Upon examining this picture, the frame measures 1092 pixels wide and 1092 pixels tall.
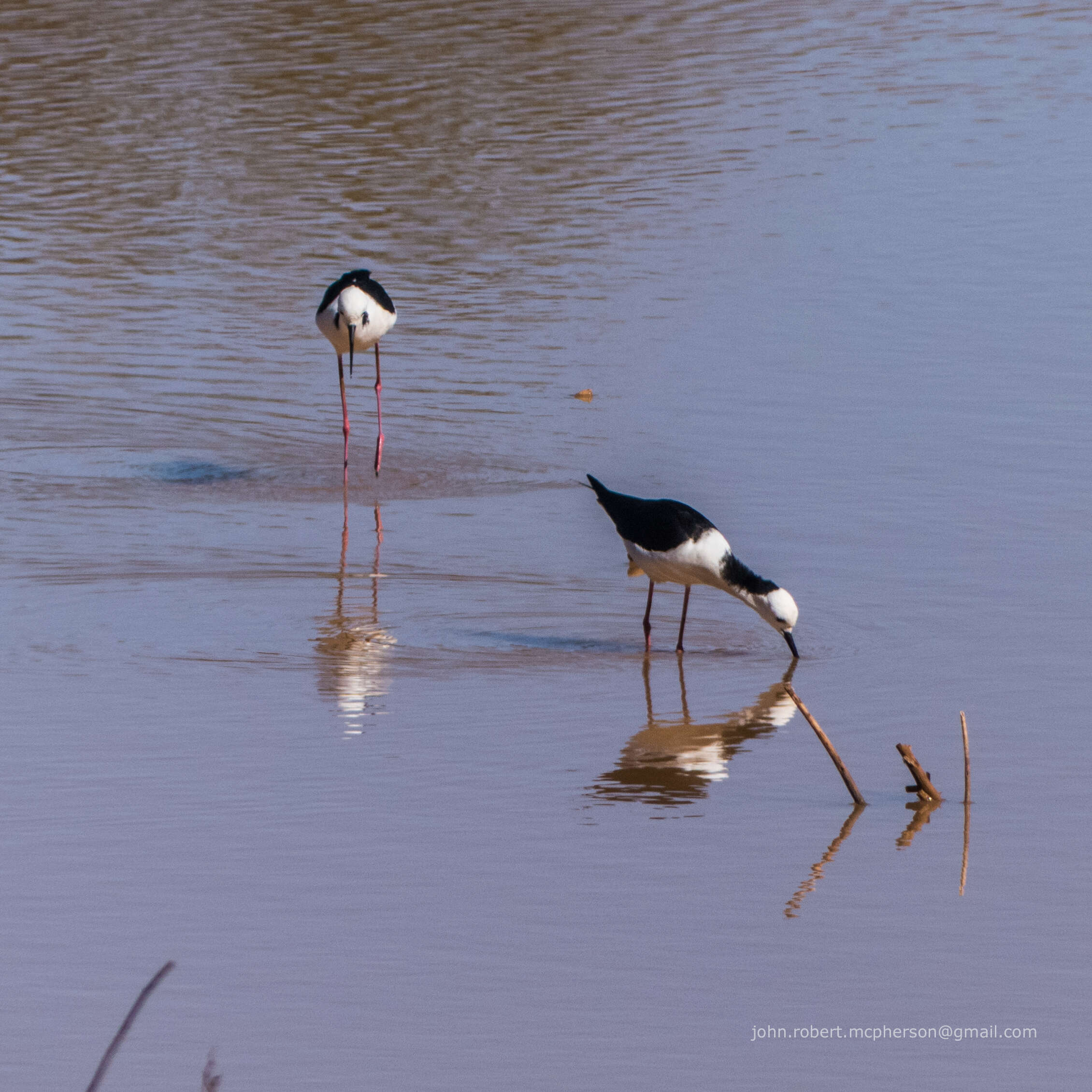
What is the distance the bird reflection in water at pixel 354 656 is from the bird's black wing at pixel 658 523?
116cm

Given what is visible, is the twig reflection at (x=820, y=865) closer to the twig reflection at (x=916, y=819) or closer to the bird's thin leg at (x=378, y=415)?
the twig reflection at (x=916, y=819)

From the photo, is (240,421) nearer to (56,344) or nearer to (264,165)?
(56,344)

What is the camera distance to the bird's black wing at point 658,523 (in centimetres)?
881

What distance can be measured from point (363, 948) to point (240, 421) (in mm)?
7833

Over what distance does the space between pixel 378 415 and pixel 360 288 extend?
0.82 meters

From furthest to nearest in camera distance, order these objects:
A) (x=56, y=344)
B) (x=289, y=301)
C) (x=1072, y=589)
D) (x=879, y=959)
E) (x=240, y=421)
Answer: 1. (x=289, y=301)
2. (x=56, y=344)
3. (x=240, y=421)
4. (x=1072, y=589)
5. (x=879, y=959)

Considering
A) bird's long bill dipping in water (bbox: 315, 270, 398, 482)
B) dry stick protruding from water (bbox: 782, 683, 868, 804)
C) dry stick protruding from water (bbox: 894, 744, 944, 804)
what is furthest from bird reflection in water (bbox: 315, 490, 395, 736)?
bird's long bill dipping in water (bbox: 315, 270, 398, 482)

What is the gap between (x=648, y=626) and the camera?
9.12 metres

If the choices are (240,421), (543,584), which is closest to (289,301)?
(240,421)

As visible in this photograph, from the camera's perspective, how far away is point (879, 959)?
18.6 ft

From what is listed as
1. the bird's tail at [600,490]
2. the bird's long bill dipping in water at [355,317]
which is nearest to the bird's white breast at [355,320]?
the bird's long bill dipping in water at [355,317]

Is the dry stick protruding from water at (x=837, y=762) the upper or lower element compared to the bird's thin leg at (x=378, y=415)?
lower

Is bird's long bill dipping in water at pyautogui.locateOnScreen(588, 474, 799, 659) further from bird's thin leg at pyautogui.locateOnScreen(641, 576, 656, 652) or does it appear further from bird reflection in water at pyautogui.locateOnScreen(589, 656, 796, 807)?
bird reflection in water at pyautogui.locateOnScreen(589, 656, 796, 807)

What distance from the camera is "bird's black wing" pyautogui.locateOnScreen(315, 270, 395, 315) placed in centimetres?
1269
